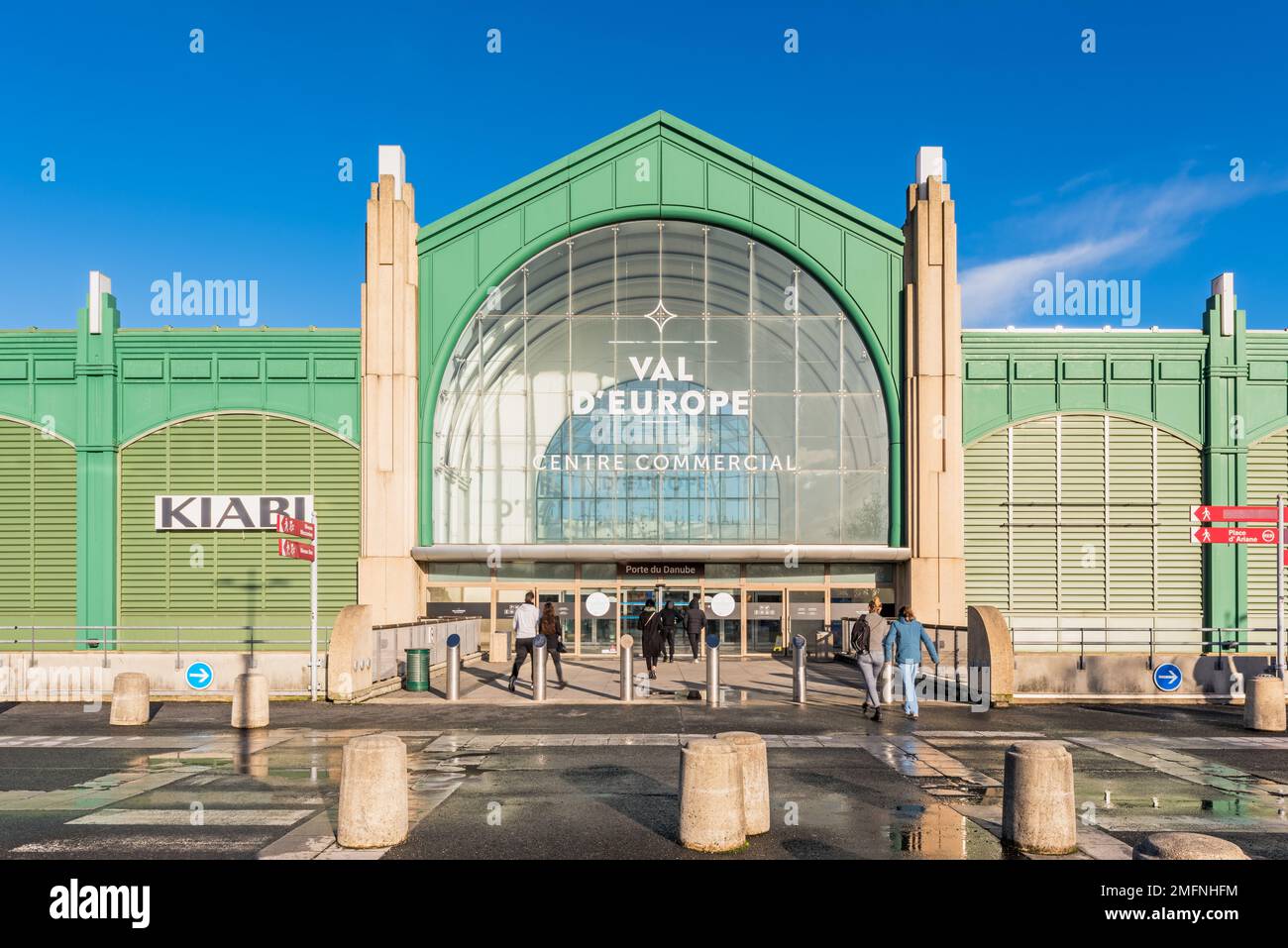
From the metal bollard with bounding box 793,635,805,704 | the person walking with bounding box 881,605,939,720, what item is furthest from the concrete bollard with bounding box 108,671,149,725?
the person walking with bounding box 881,605,939,720

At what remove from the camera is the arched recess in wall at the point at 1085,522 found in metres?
27.1

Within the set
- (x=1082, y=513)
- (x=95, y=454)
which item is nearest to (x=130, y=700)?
(x=95, y=454)

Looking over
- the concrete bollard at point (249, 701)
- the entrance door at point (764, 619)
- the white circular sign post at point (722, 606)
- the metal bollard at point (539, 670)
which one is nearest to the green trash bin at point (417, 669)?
the metal bollard at point (539, 670)

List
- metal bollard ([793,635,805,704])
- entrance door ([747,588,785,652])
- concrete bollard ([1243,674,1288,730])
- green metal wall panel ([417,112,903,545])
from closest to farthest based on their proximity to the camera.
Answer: concrete bollard ([1243,674,1288,730])
metal bollard ([793,635,805,704])
entrance door ([747,588,785,652])
green metal wall panel ([417,112,903,545])

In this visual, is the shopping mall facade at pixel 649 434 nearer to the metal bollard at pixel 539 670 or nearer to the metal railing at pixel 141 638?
the metal railing at pixel 141 638

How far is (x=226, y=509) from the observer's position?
89.0ft

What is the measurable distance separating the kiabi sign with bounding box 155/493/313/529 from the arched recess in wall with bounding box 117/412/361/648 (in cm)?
23

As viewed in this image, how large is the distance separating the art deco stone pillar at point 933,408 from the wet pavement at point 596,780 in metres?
9.26

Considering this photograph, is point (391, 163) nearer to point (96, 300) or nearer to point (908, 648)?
point (96, 300)

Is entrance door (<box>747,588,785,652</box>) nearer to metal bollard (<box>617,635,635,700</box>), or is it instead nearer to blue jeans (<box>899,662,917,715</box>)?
metal bollard (<box>617,635,635,700</box>)

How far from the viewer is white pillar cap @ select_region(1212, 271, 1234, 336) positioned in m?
27.0
